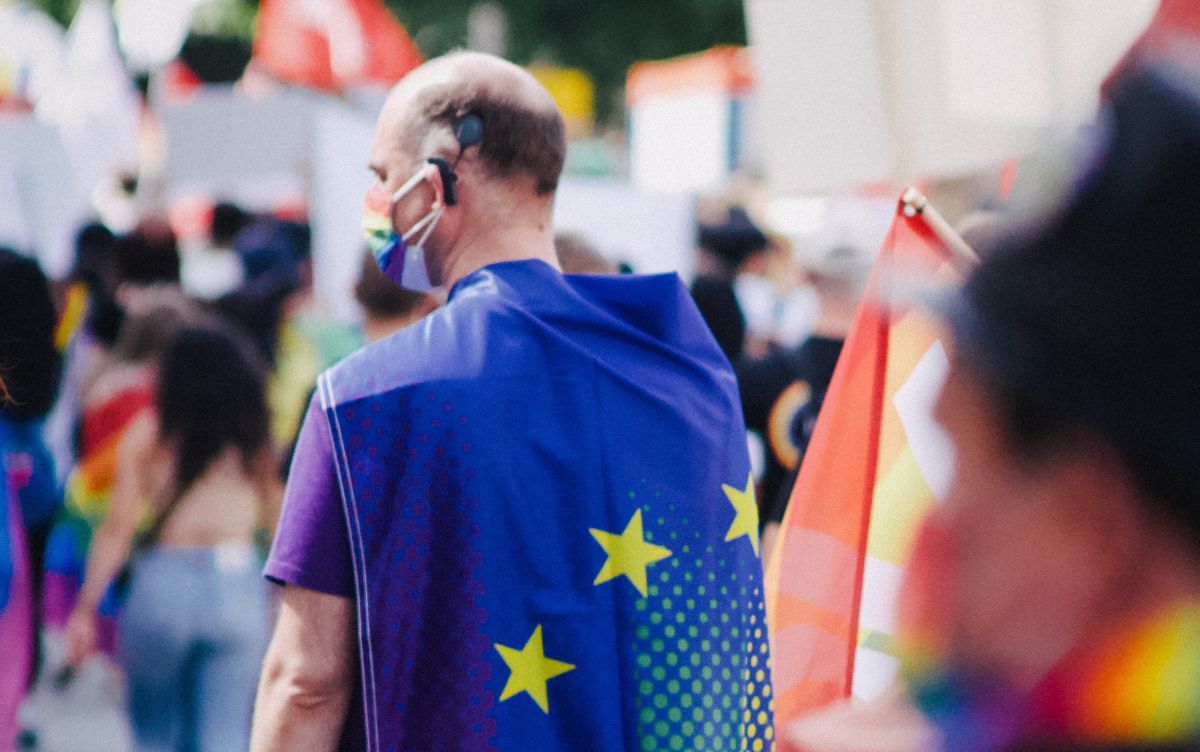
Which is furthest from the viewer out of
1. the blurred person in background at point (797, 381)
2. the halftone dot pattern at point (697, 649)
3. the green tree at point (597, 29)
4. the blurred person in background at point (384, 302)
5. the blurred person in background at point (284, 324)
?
the green tree at point (597, 29)

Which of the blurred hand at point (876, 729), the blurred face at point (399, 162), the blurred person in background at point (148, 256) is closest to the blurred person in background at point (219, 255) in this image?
the blurred person in background at point (148, 256)

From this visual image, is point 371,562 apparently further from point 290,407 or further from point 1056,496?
point 290,407

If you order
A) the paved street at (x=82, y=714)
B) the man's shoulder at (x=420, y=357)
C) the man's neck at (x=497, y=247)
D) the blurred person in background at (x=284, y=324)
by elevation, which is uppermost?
the blurred person in background at (x=284, y=324)

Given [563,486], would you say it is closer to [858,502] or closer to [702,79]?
[858,502]

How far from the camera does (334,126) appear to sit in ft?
25.8

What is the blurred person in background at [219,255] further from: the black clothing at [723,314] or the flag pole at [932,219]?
the flag pole at [932,219]

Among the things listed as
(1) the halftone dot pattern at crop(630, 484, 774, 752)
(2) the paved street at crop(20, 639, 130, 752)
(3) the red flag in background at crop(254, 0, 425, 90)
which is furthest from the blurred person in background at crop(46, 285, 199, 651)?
(3) the red flag in background at crop(254, 0, 425, 90)

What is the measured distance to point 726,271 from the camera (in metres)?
5.61

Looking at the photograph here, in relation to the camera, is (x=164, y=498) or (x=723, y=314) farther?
(x=723, y=314)

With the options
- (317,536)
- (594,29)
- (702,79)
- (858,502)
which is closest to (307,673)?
(317,536)

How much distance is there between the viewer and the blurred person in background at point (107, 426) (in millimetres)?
5281

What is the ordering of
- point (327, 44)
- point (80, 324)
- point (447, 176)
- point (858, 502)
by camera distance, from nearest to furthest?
point (447, 176) → point (858, 502) → point (80, 324) → point (327, 44)

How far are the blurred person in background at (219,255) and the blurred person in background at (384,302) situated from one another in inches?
129

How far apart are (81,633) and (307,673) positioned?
3.49 meters
